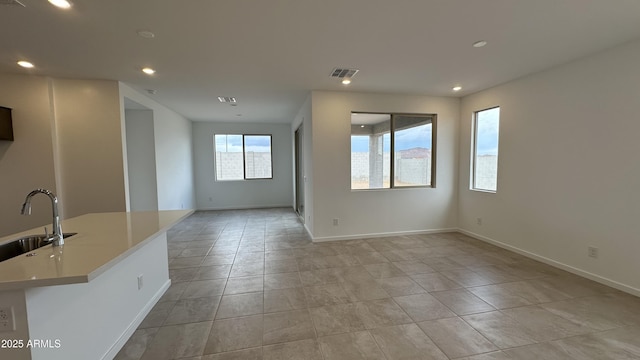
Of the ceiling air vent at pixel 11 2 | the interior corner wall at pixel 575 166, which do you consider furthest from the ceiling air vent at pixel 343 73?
the ceiling air vent at pixel 11 2

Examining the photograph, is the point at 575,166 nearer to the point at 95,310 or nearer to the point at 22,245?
the point at 95,310

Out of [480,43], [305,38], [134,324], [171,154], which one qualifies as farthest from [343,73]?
[171,154]

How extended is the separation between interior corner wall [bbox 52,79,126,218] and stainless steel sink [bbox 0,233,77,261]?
2.16 m

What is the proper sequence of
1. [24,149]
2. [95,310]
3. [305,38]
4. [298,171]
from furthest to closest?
[298,171] → [24,149] → [305,38] → [95,310]

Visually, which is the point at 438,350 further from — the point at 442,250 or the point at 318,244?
the point at 318,244

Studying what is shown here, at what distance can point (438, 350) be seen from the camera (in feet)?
6.16

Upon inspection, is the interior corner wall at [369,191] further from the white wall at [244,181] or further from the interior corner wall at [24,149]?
the interior corner wall at [24,149]

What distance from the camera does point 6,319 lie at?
1.21m

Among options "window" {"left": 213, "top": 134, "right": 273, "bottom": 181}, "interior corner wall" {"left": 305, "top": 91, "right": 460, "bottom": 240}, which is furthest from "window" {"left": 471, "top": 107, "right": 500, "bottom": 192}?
"window" {"left": 213, "top": 134, "right": 273, "bottom": 181}

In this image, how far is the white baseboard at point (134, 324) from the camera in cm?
182

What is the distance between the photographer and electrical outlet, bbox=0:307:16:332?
1203 mm

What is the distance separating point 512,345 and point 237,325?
86.1 inches

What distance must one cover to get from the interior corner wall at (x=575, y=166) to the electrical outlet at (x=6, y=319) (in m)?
4.96

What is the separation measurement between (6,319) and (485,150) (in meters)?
5.63
